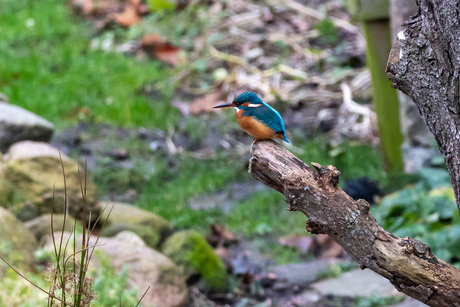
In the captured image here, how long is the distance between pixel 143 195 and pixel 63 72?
2.66 metres

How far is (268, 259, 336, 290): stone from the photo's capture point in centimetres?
329

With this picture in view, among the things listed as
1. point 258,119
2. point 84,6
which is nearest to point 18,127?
point 258,119

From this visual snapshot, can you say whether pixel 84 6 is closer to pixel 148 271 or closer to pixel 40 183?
pixel 40 183

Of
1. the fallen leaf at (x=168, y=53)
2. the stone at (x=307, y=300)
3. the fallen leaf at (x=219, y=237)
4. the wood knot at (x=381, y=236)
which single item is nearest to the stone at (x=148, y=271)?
the stone at (x=307, y=300)

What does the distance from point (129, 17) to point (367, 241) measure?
6787mm

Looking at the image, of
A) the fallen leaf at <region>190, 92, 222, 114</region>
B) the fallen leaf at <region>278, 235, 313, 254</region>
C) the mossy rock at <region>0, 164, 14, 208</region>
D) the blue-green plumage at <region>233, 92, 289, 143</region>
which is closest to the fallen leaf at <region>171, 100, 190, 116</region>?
the fallen leaf at <region>190, 92, 222, 114</region>

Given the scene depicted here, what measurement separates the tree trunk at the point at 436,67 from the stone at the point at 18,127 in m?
3.54

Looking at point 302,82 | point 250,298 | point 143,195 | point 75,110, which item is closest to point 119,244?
point 250,298

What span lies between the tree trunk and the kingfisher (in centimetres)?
62

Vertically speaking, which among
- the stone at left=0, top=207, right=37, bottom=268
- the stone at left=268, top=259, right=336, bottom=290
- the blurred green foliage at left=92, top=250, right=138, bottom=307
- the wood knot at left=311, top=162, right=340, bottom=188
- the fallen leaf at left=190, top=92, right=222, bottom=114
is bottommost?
the fallen leaf at left=190, top=92, right=222, bottom=114

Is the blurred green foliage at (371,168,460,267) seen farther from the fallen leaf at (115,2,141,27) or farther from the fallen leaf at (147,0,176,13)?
the fallen leaf at (115,2,141,27)

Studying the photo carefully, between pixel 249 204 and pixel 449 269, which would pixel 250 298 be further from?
pixel 449 269

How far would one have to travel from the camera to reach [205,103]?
584 cm

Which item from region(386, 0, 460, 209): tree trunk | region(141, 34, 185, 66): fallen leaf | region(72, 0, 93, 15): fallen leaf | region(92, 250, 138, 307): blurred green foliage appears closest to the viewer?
region(386, 0, 460, 209): tree trunk
